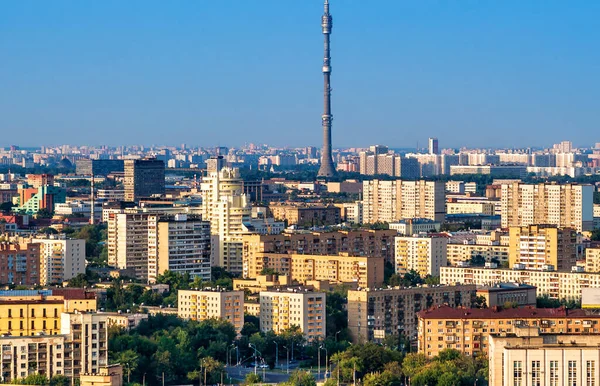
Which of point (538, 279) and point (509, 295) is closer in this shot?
point (509, 295)

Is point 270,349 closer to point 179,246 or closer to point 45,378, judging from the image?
point 45,378

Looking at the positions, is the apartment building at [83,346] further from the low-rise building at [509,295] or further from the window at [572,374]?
the low-rise building at [509,295]

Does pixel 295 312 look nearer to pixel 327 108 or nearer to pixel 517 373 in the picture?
pixel 517 373

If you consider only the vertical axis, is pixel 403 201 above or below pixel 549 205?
above

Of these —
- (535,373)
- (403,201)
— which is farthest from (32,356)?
(403,201)

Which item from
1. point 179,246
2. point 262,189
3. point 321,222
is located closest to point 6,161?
point 262,189

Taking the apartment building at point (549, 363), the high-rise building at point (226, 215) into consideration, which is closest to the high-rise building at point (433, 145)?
the high-rise building at point (226, 215)

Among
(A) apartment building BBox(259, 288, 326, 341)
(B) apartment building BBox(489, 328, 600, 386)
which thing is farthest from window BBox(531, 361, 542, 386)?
(A) apartment building BBox(259, 288, 326, 341)

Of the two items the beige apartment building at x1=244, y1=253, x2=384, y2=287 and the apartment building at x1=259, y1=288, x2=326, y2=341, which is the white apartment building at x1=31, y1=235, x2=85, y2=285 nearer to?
the beige apartment building at x1=244, y1=253, x2=384, y2=287
